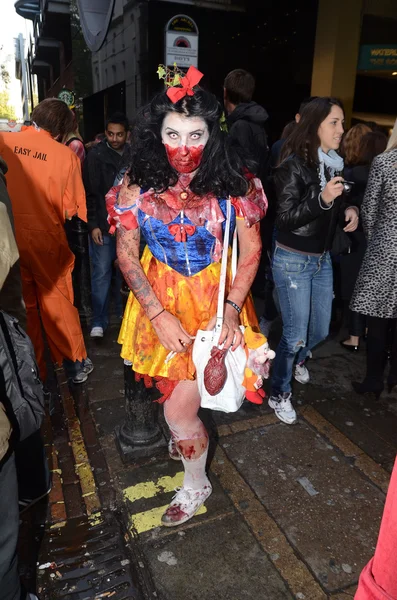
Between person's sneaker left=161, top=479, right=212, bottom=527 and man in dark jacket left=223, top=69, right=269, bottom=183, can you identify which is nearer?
person's sneaker left=161, top=479, right=212, bottom=527

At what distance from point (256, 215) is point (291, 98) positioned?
7.88 metres

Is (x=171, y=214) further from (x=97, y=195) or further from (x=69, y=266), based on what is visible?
(x=97, y=195)

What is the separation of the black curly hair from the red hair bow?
0.31ft

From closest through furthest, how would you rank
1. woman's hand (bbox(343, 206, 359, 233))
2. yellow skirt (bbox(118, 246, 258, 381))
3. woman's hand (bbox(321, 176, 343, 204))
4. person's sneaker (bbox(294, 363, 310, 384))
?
yellow skirt (bbox(118, 246, 258, 381)) < woman's hand (bbox(321, 176, 343, 204)) < woman's hand (bbox(343, 206, 359, 233)) < person's sneaker (bbox(294, 363, 310, 384))

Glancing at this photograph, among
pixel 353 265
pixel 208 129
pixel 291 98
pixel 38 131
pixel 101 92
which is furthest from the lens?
pixel 101 92

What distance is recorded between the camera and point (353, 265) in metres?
4.85

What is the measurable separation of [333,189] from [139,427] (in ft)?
6.33

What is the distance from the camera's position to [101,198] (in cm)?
453

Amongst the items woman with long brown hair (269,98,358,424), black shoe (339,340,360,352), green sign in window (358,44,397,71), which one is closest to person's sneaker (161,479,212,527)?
woman with long brown hair (269,98,358,424)

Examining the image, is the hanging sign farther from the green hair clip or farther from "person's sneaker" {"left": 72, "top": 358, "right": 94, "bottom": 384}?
the green hair clip

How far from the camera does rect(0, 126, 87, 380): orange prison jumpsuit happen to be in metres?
3.14

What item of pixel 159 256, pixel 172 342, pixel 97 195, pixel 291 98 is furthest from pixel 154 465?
pixel 291 98

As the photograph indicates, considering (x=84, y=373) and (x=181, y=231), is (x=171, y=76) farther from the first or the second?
(x=84, y=373)

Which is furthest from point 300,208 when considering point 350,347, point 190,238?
point 350,347
